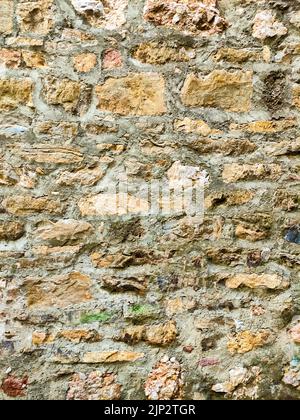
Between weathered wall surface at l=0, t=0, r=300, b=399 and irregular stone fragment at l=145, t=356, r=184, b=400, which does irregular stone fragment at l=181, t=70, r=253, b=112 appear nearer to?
weathered wall surface at l=0, t=0, r=300, b=399

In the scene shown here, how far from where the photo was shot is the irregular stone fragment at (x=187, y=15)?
227 cm

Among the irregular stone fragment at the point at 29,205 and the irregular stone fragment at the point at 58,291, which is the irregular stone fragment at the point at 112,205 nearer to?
the irregular stone fragment at the point at 29,205

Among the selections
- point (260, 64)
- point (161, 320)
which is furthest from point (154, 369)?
point (260, 64)

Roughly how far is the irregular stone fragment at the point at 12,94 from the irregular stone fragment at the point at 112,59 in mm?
362

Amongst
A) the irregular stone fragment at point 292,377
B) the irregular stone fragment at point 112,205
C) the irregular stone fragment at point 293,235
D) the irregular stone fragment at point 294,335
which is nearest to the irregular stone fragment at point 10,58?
the irregular stone fragment at point 112,205

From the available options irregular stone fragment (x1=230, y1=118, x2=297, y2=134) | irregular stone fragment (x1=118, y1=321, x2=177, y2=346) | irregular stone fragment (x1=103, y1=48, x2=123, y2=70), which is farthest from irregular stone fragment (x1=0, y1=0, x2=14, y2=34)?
irregular stone fragment (x1=118, y1=321, x2=177, y2=346)

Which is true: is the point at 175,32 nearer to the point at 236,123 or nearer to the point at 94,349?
the point at 236,123

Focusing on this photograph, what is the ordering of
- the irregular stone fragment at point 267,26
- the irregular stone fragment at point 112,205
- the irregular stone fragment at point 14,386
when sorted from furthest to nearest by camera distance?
the irregular stone fragment at point 267,26
the irregular stone fragment at point 112,205
the irregular stone fragment at point 14,386

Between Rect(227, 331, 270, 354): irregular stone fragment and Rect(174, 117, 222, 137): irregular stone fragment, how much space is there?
0.87 metres

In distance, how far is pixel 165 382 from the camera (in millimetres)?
2135

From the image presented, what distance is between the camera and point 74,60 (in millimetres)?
2232

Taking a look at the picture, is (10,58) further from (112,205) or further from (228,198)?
(228,198)

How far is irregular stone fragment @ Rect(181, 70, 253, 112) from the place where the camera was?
7.44ft

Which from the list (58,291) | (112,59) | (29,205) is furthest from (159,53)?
(58,291)
